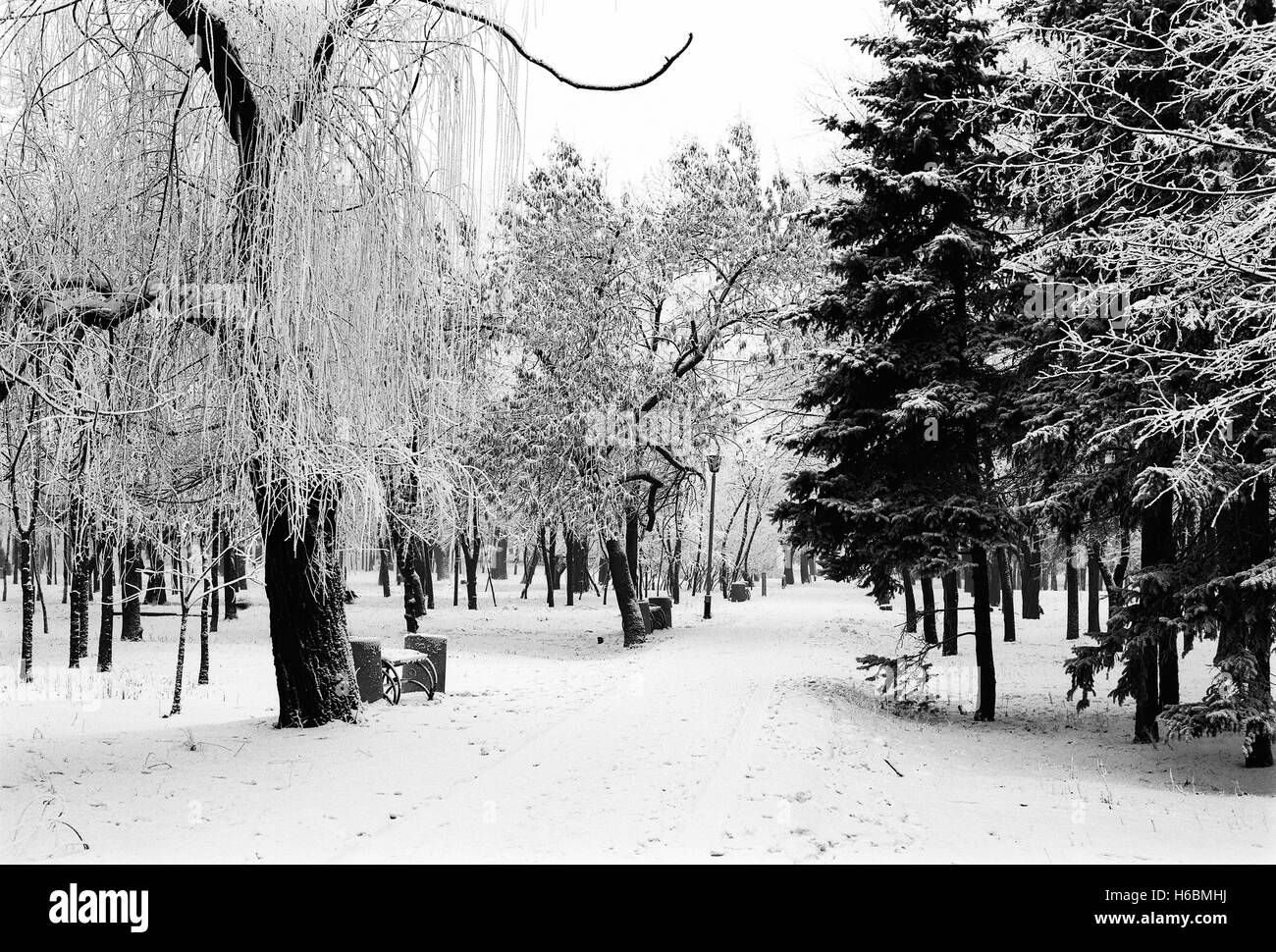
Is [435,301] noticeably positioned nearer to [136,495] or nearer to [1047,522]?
[136,495]

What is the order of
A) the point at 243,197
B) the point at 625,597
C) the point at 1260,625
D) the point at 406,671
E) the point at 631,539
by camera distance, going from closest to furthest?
the point at 243,197
the point at 1260,625
the point at 406,671
the point at 625,597
the point at 631,539

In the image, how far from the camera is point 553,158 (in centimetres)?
2289

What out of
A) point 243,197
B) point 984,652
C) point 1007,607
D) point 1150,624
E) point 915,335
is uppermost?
point 915,335

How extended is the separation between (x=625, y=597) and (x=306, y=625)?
13476 mm

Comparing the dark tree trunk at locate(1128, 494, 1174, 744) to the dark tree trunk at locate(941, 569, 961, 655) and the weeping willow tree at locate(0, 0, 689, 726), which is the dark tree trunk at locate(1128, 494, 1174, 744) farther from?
the weeping willow tree at locate(0, 0, 689, 726)

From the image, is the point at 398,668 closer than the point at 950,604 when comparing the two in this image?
Yes

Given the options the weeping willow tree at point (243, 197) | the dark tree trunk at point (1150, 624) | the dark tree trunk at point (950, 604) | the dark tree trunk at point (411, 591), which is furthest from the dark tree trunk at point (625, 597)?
the weeping willow tree at point (243, 197)

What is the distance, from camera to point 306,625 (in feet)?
27.6

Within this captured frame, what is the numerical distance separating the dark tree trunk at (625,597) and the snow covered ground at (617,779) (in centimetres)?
668

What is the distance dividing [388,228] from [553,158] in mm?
18490

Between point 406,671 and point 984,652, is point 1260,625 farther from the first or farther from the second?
point 406,671

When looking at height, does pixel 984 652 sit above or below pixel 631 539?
below

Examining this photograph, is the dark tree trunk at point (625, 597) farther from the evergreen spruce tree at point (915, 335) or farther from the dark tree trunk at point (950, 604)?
the evergreen spruce tree at point (915, 335)

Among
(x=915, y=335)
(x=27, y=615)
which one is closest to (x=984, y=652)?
(x=915, y=335)
